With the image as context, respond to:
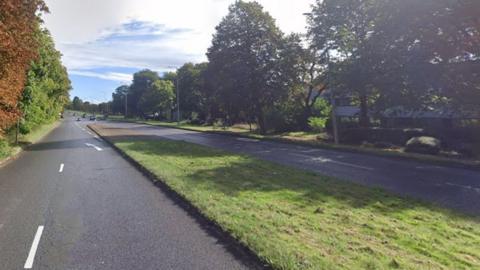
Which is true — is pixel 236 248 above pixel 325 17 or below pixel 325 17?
below

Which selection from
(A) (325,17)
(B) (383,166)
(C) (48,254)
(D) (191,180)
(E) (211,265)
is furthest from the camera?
(A) (325,17)

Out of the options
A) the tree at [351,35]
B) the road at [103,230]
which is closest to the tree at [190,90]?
the tree at [351,35]

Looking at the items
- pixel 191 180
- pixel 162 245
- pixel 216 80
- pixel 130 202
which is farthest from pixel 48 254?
pixel 216 80

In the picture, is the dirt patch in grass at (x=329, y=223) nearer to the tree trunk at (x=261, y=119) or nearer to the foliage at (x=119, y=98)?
the tree trunk at (x=261, y=119)

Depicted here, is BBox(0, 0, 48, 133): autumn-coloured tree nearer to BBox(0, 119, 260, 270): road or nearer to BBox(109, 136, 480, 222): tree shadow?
BBox(0, 119, 260, 270): road

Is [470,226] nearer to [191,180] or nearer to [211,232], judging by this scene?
[211,232]

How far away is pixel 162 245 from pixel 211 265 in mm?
1156

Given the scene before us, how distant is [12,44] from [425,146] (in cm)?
1883

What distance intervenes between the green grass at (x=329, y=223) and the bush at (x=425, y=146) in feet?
36.9

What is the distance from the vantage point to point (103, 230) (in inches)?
294

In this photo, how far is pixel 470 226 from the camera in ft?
25.1

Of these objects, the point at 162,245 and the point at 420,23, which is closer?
the point at 162,245

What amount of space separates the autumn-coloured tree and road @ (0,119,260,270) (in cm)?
462

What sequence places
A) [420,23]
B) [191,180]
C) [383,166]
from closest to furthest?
1. [191,180]
2. [383,166]
3. [420,23]
